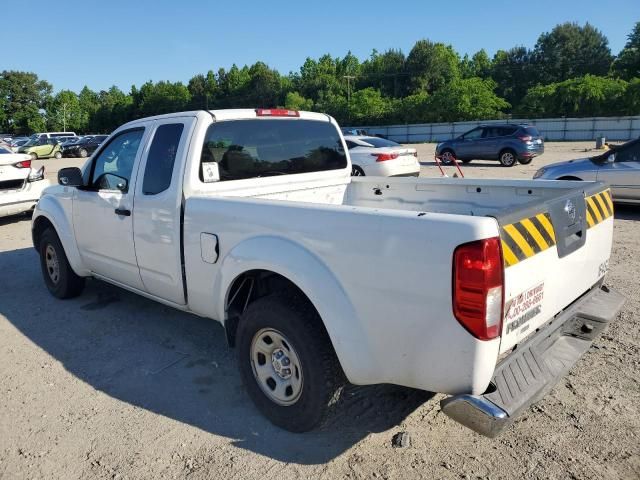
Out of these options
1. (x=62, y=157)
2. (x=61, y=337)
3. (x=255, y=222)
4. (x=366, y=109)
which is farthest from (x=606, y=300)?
(x=366, y=109)

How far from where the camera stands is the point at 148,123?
4078 mm

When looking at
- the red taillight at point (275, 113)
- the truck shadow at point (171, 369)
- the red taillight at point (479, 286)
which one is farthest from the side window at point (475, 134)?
the red taillight at point (479, 286)

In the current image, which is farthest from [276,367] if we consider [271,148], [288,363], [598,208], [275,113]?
[598,208]

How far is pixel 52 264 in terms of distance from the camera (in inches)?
214

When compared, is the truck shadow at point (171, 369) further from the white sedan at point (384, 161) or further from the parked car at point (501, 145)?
the parked car at point (501, 145)

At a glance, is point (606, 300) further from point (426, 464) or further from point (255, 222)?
point (255, 222)

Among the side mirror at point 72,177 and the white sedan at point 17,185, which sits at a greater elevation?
the side mirror at point 72,177

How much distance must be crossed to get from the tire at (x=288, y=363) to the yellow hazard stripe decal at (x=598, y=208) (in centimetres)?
178

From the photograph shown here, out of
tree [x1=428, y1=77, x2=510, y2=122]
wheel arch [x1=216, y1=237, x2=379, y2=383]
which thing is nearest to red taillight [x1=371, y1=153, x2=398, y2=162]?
wheel arch [x1=216, y1=237, x2=379, y2=383]

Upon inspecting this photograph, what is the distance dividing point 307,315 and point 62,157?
37.9m

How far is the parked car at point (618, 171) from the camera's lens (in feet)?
28.5

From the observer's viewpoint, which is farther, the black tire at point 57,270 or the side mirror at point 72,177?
the black tire at point 57,270

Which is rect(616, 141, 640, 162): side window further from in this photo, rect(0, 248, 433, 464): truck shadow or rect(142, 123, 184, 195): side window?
rect(142, 123, 184, 195): side window

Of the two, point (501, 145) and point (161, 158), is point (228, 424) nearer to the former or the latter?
point (161, 158)
